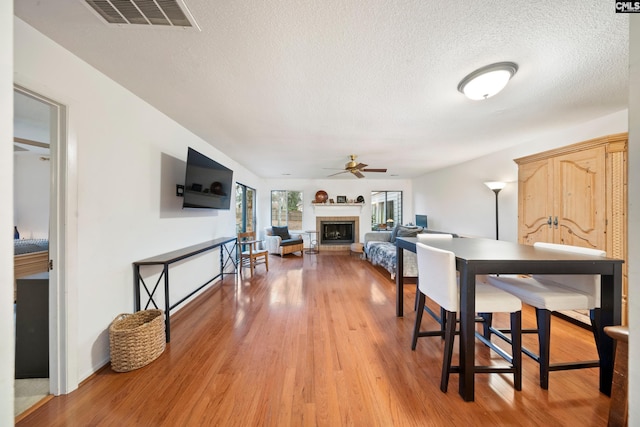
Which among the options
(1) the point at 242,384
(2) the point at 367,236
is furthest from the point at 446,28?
(2) the point at 367,236

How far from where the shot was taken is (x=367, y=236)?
18.3ft

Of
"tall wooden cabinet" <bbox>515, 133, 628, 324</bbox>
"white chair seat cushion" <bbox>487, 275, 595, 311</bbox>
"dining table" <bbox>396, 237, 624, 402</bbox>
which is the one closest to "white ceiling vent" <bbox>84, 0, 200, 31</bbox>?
"dining table" <bbox>396, 237, 624, 402</bbox>

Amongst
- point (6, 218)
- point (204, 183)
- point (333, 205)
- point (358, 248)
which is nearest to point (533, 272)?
point (6, 218)

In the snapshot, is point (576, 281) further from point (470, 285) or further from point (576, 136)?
point (576, 136)

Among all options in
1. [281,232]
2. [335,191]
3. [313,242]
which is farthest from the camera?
[335,191]

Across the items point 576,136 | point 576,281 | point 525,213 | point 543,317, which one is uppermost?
point 576,136

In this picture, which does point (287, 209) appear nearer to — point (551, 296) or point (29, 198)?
point (29, 198)

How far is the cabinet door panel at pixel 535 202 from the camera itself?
2572 millimetres

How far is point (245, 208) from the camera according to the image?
18.6 feet

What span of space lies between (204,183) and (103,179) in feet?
3.62

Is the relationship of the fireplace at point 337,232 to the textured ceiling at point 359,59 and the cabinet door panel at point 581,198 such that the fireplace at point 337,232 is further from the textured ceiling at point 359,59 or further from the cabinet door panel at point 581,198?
the cabinet door panel at point 581,198

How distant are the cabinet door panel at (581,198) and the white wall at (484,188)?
0.63m

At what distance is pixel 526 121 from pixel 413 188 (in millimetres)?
4513

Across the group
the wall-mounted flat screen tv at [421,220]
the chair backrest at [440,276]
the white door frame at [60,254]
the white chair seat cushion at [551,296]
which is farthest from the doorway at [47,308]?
the wall-mounted flat screen tv at [421,220]
